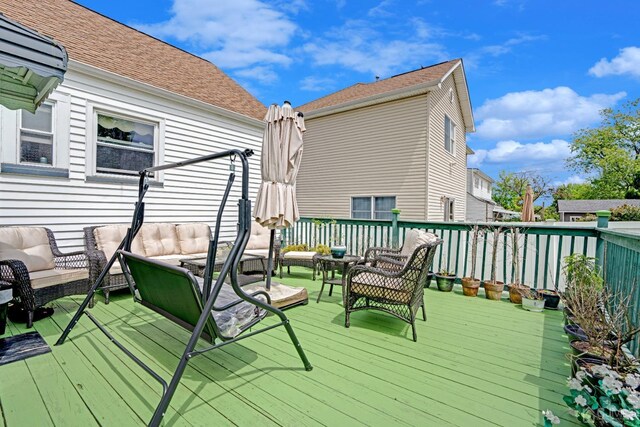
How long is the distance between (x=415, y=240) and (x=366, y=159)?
7.44 metres

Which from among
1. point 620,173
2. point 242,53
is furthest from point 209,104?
point 620,173

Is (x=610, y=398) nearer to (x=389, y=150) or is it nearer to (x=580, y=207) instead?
(x=389, y=150)

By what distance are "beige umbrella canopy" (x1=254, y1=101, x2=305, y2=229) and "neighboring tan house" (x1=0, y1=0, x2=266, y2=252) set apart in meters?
3.33

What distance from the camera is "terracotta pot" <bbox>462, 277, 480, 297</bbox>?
4.79 m

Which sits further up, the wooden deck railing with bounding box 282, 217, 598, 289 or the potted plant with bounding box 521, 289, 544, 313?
the wooden deck railing with bounding box 282, 217, 598, 289

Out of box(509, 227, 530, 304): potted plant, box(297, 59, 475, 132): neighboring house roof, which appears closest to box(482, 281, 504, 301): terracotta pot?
box(509, 227, 530, 304): potted plant

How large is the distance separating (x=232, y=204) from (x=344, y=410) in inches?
239

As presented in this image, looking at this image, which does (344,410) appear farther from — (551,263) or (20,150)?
(20,150)

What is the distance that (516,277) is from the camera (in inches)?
182

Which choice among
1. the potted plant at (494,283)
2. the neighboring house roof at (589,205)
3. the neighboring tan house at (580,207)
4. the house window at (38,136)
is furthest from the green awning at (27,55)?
the neighboring house roof at (589,205)

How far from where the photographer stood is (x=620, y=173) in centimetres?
2919

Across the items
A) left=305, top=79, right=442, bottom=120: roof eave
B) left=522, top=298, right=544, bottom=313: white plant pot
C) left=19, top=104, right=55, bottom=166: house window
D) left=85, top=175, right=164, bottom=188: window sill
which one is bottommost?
left=522, top=298, right=544, bottom=313: white plant pot

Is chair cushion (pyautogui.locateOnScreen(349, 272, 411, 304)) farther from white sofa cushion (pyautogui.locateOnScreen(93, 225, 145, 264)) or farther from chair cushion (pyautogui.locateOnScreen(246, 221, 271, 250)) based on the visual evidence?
white sofa cushion (pyautogui.locateOnScreen(93, 225, 145, 264))

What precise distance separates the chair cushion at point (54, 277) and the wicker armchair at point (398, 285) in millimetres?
3322
